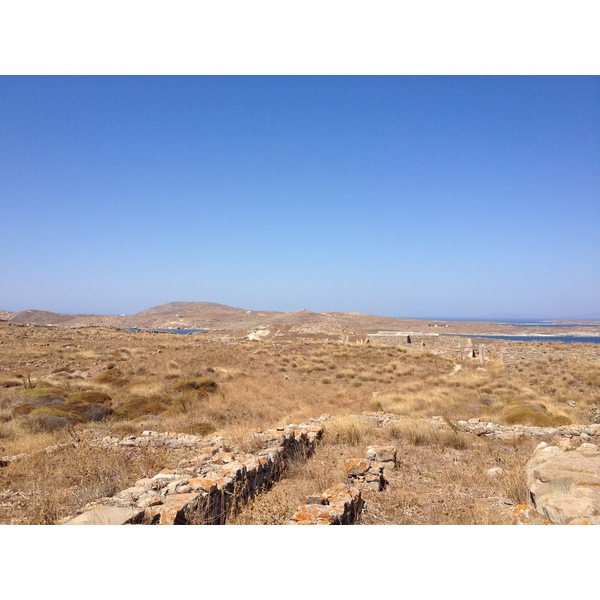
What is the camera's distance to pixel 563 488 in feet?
15.5

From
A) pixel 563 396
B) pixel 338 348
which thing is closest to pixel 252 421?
pixel 563 396

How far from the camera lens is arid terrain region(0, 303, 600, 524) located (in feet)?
18.2

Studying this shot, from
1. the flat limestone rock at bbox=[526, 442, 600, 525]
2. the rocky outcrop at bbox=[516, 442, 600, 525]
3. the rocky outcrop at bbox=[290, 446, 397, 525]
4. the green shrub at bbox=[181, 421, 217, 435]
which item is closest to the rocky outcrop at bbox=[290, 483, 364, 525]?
the rocky outcrop at bbox=[290, 446, 397, 525]

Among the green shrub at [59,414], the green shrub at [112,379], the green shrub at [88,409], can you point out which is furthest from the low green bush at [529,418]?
the green shrub at [112,379]

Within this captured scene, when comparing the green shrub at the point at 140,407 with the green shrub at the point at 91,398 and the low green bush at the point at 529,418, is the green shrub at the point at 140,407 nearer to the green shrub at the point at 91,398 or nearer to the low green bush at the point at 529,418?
the green shrub at the point at 91,398

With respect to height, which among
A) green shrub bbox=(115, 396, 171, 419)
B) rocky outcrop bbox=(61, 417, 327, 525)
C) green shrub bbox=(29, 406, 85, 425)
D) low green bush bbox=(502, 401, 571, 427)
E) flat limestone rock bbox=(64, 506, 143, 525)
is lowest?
green shrub bbox=(115, 396, 171, 419)

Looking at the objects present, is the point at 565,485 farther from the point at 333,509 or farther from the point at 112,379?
the point at 112,379

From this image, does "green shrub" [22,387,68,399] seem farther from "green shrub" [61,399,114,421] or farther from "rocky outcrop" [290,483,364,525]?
"rocky outcrop" [290,483,364,525]

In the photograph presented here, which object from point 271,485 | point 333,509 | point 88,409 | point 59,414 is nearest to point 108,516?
point 333,509

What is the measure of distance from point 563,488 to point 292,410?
10254 millimetres

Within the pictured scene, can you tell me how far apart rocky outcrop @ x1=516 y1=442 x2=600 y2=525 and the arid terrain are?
41 centimetres

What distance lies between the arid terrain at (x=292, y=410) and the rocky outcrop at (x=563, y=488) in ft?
1.33

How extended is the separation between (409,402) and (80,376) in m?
15.9
